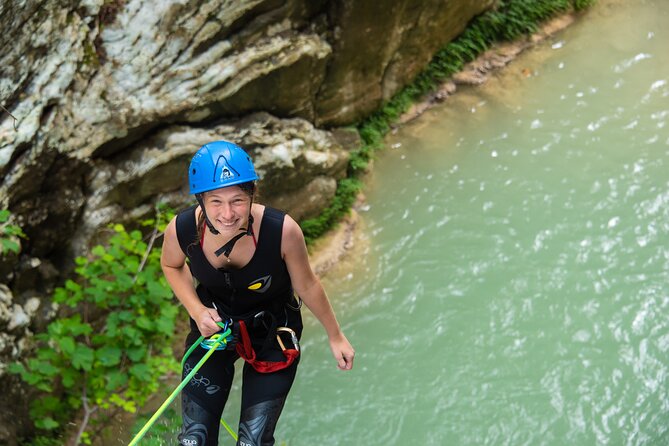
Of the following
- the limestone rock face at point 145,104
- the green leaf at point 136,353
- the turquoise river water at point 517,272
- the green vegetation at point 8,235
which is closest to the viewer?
the green vegetation at point 8,235

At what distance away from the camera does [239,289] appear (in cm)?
326

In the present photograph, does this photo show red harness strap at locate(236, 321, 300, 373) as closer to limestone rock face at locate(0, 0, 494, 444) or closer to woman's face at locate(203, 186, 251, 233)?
woman's face at locate(203, 186, 251, 233)

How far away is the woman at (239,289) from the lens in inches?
120

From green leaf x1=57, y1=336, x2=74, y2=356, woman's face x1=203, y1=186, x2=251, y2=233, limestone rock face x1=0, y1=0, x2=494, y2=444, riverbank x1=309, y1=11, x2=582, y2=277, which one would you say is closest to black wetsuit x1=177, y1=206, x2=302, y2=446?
woman's face x1=203, y1=186, x2=251, y2=233

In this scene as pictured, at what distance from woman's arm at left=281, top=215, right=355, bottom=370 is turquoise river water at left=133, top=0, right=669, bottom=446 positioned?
2486mm

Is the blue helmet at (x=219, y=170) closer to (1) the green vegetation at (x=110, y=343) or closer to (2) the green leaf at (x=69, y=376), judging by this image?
(1) the green vegetation at (x=110, y=343)

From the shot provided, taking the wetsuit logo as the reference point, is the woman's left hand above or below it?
below

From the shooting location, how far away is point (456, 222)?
718cm

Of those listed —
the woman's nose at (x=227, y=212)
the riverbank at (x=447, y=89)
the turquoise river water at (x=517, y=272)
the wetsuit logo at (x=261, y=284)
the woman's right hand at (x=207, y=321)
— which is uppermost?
the woman's nose at (x=227, y=212)

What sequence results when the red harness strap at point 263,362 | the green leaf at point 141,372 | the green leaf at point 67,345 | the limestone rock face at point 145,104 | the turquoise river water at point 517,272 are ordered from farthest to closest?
the turquoise river water at point 517,272 < the limestone rock face at point 145,104 < the green leaf at point 141,372 < the green leaf at point 67,345 < the red harness strap at point 263,362

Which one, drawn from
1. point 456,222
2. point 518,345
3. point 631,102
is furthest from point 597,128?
point 518,345

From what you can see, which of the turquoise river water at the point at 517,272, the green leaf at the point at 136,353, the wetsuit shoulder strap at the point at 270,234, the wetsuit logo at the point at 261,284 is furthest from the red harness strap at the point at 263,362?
the turquoise river water at the point at 517,272

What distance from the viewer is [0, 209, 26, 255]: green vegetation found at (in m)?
4.64

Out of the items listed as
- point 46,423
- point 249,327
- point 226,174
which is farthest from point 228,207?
point 46,423
